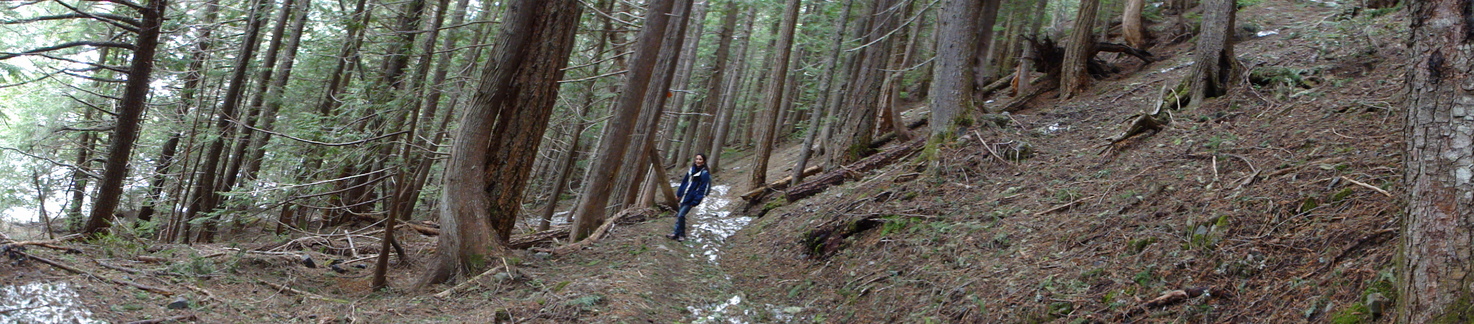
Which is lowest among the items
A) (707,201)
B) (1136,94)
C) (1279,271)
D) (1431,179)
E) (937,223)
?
(707,201)

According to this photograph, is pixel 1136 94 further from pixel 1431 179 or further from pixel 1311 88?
pixel 1431 179

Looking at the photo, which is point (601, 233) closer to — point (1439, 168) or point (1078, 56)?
point (1439, 168)

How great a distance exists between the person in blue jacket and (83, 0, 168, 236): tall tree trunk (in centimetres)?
621

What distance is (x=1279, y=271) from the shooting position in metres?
4.46

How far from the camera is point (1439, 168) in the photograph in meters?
3.08

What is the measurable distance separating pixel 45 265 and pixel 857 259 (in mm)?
6420

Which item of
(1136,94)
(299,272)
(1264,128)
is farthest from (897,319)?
(1136,94)

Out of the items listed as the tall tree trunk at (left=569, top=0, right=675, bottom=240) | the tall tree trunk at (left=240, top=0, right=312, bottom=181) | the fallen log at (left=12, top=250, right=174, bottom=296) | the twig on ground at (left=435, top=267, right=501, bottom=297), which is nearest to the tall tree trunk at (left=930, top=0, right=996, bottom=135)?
the tall tree trunk at (left=569, top=0, right=675, bottom=240)

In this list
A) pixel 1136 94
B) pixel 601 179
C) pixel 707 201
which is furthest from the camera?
pixel 707 201

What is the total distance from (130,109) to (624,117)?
5212 mm

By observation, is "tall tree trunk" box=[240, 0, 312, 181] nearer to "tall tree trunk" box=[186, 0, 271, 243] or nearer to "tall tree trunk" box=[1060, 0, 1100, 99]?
"tall tree trunk" box=[186, 0, 271, 243]

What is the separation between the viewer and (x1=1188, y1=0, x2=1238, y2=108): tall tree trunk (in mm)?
9216

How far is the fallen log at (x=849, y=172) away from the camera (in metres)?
12.7

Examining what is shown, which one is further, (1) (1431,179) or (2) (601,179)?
(2) (601,179)
